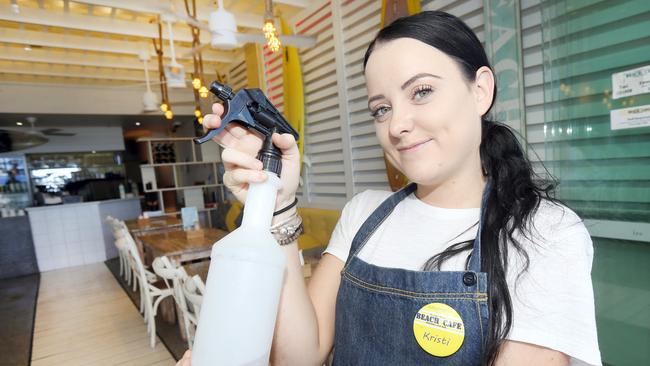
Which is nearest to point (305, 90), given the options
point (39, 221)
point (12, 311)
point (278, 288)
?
point (278, 288)

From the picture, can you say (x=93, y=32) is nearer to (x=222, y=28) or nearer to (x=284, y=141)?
(x=222, y=28)

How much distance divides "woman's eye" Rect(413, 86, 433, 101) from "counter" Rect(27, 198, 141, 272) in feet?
27.6

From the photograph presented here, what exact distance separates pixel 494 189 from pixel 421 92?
303 mm

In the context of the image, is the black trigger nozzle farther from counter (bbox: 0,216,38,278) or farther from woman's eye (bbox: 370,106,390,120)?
counter (bbox: 0,216,38,278)

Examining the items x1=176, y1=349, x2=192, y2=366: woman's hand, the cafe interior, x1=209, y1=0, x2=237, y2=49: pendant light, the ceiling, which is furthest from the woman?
the ceiling

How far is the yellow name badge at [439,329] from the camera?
0.72 metres

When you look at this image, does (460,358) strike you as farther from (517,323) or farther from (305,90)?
(305,90)

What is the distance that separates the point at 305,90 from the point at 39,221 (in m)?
6.15

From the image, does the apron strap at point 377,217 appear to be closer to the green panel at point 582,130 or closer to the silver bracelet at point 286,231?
the silver bracelet at point 286,231

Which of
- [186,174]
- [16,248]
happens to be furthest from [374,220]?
[186,174]

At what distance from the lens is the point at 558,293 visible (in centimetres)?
67

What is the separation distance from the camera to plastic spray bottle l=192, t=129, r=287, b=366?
0.58 m

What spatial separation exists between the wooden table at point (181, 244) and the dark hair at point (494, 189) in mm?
3046

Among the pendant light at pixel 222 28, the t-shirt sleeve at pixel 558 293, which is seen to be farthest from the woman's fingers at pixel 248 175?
the pendant light at pixel 222 28
